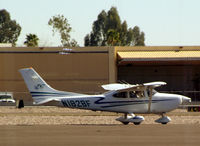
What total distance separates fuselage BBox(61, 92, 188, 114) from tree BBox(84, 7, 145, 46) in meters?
79.6

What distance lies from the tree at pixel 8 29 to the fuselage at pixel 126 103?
89518 mm

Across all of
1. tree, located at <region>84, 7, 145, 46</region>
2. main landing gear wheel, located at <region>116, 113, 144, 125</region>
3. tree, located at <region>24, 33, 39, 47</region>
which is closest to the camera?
main landing gear wheel, located at <region>116, 113, 144, 125</region>

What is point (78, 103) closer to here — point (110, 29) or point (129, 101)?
point (129, 101)

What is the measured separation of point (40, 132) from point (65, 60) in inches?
1437

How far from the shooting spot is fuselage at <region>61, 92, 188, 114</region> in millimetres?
29281

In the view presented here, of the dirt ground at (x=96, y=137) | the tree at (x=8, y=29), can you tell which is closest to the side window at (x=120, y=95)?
the dirt ground at (x=96, y=137)

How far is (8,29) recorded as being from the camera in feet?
405

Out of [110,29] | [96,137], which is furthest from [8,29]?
[96,137]

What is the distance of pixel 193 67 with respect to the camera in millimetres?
63750

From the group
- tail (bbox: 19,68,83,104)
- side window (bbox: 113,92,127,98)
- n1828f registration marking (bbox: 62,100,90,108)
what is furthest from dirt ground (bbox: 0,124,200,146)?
tail (bbox: 19,68,83,104)

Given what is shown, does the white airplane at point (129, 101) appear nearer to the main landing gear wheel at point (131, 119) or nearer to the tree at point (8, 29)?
the main landing gear wheel at point (131, 119)

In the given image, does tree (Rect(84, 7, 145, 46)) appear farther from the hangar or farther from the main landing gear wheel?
the main landing gear wheel

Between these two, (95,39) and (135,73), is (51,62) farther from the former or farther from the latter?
(95,39)

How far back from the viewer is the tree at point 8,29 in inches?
4765
